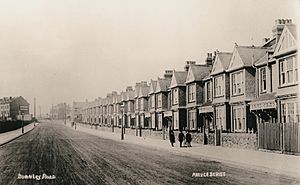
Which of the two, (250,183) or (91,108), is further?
(91,108)

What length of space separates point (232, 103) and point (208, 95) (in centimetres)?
667

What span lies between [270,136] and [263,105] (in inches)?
183

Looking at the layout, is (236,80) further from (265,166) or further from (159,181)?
(159,181)

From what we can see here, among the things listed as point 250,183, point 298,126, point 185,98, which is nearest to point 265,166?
point 250,183

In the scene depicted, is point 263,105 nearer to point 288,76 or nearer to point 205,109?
point 288,76

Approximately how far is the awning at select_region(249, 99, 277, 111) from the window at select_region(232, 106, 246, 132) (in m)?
2.72

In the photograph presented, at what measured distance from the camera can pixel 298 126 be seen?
17.0 meters

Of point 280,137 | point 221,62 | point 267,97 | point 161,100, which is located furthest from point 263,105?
point 161,100

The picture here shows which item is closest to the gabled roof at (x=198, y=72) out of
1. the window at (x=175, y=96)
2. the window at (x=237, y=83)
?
the window at (x=175, y=96)

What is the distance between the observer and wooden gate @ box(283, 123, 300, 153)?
55.9 ft

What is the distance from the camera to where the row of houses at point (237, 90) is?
2095 centimetres

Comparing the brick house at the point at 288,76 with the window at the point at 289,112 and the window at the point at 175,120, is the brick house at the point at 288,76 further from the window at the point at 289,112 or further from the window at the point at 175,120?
the window at the point at 175,120

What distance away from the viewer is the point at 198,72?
37125mm

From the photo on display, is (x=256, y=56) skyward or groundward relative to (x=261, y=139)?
skyward
